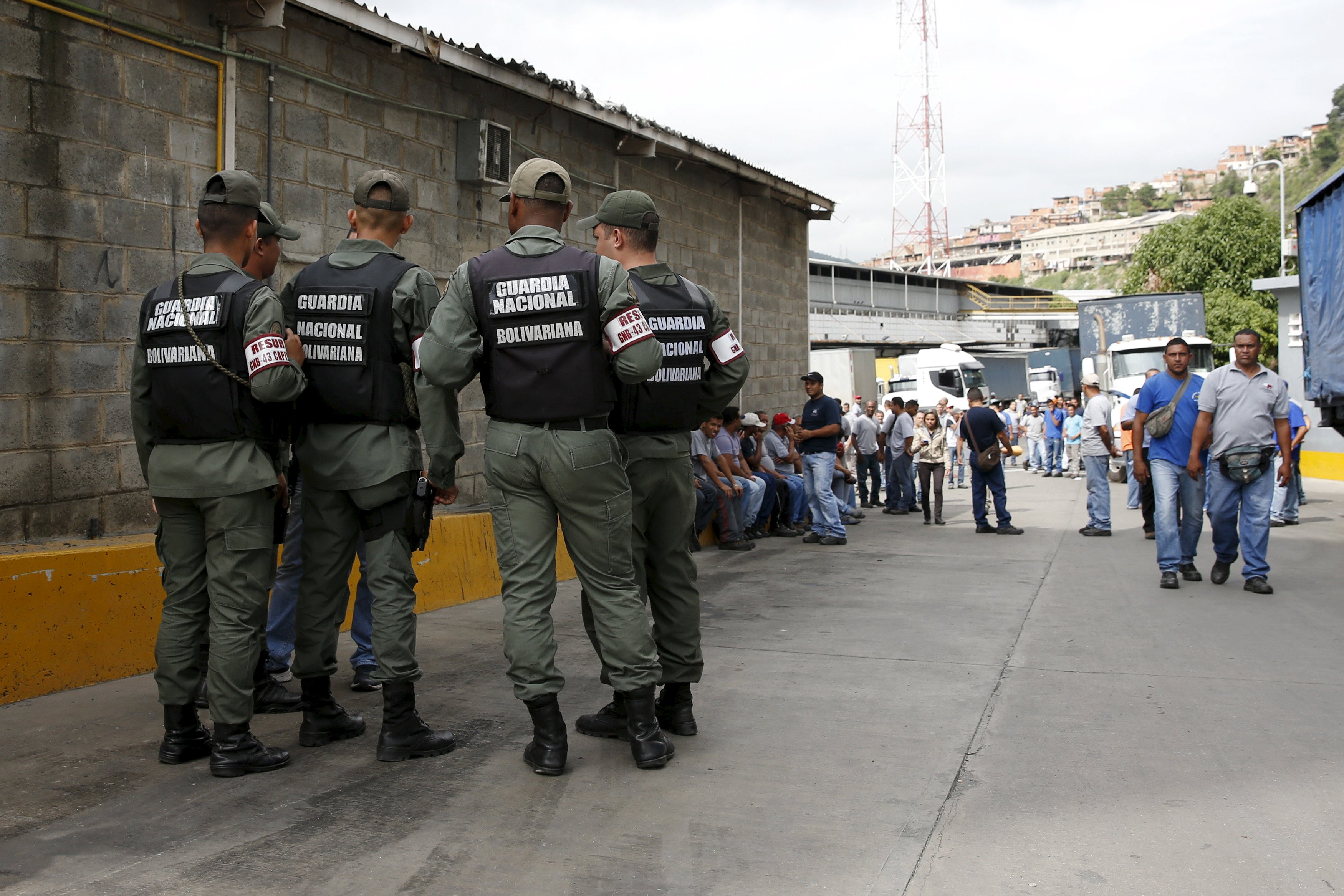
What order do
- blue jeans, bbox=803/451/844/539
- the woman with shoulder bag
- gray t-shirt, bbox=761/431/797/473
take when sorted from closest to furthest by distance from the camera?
blue jeans, bbox=803/451/844/539, gray t-shirt, bbox=761/431/797/473, the woman with shoulder bag

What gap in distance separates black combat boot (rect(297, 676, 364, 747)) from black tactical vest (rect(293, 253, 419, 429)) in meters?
1.01

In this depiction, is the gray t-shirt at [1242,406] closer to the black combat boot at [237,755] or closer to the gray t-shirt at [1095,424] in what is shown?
the gray t-shirt at [1095,424]

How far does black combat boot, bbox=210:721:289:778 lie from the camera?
3611mm

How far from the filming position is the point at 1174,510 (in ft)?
25.3

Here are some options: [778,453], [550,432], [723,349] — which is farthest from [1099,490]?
[550,432]

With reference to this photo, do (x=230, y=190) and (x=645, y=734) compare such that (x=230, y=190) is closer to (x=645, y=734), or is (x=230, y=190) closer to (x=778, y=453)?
(x=645, y=734)

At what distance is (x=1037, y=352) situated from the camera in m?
47.0

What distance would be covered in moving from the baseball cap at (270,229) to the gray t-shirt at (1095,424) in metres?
9.15

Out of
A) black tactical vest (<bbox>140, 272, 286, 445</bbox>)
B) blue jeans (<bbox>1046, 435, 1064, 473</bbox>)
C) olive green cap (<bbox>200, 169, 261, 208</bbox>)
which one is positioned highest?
olive green cap (<bbox>200, 169, 261, 208</bbox>)

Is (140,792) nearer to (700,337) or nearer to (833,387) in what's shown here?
(700,337)

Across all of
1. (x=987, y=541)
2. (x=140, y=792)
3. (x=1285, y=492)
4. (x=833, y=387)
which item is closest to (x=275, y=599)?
(x=140, y=792)

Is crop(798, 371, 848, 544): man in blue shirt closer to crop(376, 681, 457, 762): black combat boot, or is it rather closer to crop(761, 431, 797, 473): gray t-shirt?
crop(761, 431, 797, 473): gray t-shirt

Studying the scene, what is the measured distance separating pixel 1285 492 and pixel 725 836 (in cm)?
1132

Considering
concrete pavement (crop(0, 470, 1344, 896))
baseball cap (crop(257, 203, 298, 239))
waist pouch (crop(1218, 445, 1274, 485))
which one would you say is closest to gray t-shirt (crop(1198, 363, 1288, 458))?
waist pouch (crop(1218, 445, 1274, 485))
